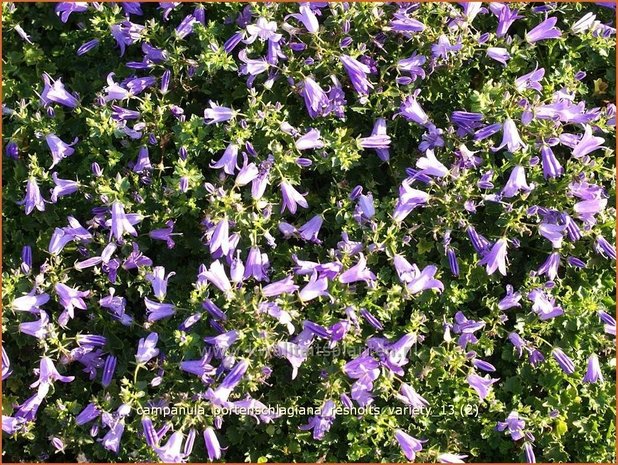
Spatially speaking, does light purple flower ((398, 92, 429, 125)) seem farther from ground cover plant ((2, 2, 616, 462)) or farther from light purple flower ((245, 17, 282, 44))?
light purple flower ((245, 17, 282, 44))

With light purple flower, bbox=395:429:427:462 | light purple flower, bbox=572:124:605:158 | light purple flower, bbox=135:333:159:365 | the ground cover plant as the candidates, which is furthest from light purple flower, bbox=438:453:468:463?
light purple flower, bbox=572:124:605:158

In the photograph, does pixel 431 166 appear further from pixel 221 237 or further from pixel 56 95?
pixel 56 95

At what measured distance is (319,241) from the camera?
137 inches

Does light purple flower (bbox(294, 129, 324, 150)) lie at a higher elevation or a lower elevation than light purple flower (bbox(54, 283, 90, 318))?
higher

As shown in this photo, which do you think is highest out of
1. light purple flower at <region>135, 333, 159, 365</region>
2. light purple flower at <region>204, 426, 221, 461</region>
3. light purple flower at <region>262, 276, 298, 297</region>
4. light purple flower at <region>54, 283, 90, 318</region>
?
light purple flower at <region>262, 276, 298, 297</region>

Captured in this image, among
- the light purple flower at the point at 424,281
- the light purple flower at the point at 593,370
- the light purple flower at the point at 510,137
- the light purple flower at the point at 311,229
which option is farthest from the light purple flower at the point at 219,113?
the light purple flower at the point at 593,370

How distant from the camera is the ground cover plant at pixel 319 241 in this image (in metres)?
3.31

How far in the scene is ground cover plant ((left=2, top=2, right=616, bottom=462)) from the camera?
3.31 metres

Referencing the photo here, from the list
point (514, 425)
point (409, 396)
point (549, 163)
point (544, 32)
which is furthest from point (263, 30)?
point (514, 425)

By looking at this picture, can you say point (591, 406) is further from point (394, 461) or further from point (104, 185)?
point (104, 185)

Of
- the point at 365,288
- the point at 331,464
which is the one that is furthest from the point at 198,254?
the point at 331,464

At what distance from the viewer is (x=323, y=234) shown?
366 centimetres

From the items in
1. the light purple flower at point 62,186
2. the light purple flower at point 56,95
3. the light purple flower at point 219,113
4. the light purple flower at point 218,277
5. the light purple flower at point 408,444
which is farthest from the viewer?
the light purple flower at point 56,95

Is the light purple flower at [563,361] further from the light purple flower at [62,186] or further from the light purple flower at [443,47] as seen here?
the light purple flower at [62,186]
